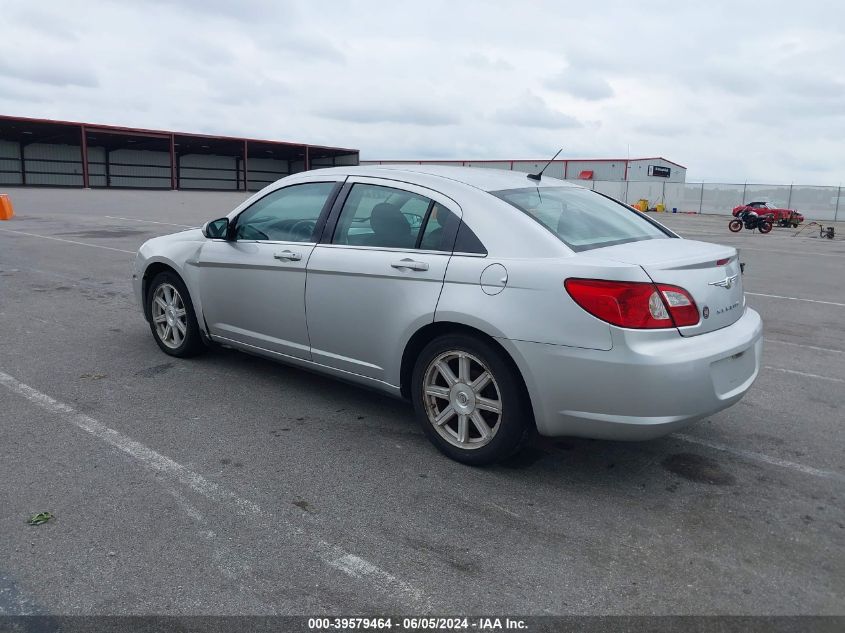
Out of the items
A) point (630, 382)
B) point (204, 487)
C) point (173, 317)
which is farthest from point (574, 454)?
point (173, 317)

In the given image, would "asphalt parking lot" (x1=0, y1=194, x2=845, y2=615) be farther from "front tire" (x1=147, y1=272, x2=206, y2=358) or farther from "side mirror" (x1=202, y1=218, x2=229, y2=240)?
"side mirror" (x1=202, y1=218, x2=229, y2=240)

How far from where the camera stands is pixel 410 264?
12.8 ft

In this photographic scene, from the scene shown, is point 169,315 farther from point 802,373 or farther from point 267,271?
point 802,373

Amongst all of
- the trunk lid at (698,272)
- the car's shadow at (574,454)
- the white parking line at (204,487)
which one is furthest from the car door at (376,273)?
the white parking line at (204,487)

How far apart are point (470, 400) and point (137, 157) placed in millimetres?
54926

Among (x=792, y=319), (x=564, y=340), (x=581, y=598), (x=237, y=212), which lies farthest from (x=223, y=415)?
(x=792, y=319)

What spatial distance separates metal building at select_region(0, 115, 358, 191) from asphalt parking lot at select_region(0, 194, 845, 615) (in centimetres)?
4286

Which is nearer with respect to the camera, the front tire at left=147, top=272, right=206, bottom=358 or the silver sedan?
the silver sedan

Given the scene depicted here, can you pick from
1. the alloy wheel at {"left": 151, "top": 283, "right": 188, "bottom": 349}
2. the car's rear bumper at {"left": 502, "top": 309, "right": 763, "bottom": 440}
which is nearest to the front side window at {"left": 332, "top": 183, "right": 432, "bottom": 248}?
the car's rear bumper at {"left": 502, "top": 309, "right": 763, "bottom": 440}

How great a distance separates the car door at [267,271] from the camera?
457 centimetres

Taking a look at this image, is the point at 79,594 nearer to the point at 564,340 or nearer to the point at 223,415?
the point at 223,415

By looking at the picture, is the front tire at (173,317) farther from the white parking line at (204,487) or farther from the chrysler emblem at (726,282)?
the chrysler emblem at (726,282)

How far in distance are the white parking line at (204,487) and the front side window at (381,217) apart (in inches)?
63.8

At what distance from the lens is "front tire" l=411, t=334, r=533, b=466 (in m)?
3.55
